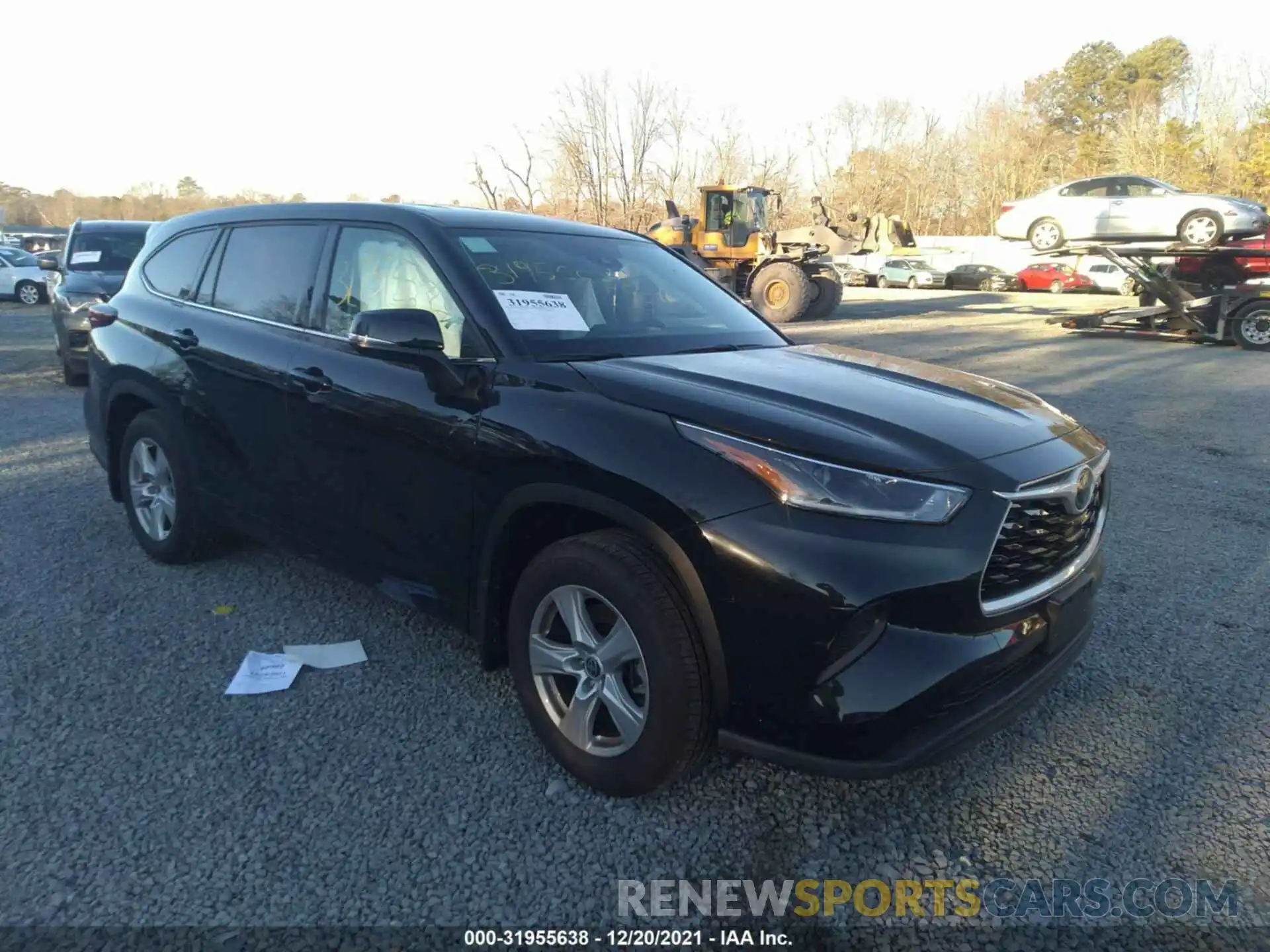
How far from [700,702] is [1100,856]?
4.03 ft

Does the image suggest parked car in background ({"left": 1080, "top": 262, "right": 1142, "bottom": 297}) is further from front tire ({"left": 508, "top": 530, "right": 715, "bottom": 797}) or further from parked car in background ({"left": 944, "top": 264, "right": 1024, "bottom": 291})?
front tire ({"left": 508, "top": 530, "right": 715, "bottom": 797})

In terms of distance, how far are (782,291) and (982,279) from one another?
966 inches

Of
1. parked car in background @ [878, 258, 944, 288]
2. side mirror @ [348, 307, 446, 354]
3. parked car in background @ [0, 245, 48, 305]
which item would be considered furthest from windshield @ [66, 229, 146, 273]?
parked car in background @ [878, 258, 944, 288]

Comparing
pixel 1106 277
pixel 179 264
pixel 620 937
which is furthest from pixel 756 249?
pixel 1106 277

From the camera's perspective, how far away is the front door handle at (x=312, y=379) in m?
3.25

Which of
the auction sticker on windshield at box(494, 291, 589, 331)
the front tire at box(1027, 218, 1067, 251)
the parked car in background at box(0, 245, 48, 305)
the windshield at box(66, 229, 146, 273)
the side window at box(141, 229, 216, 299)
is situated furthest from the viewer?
the parked car in background at box(0, 245, 48, 305)

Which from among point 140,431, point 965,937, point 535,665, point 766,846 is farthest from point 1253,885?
point 140,431

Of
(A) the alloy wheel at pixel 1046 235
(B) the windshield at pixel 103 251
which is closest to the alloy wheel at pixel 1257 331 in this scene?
(A) the alloy wheel at pixel 1046 235

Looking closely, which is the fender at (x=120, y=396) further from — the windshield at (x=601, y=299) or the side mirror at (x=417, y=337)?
the windshield at (x=601, y=299)

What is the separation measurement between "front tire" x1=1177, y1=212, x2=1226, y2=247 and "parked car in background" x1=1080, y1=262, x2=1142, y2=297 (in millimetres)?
18997

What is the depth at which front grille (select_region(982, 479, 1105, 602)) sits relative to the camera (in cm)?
226

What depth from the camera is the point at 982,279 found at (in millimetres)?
40438

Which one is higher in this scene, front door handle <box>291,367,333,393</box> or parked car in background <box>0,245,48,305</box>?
front door handle <box>291,367,333,393</box>

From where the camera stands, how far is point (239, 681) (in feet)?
10.7
